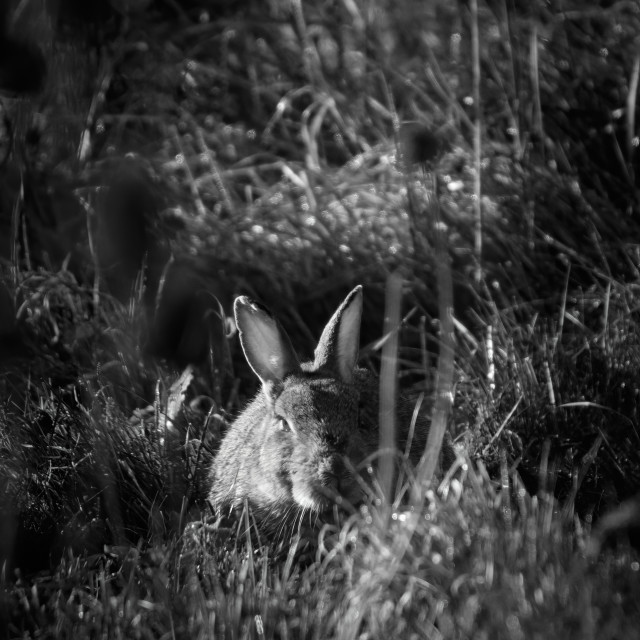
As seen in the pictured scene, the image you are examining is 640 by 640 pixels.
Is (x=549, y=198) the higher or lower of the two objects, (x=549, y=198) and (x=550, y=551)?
the higher

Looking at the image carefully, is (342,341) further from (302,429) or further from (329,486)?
(329,486)

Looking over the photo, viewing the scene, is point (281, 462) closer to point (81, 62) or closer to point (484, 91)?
point (81, 62)

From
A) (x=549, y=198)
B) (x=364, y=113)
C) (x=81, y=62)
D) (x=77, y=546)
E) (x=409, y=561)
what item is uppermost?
(x=81, y=62)

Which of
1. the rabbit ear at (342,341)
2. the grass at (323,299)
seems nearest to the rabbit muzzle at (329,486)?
the grass at (323,299)

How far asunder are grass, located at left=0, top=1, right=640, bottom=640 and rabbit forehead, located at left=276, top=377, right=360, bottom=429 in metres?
0.36

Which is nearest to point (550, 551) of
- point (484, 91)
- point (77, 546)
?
point (77, 546)

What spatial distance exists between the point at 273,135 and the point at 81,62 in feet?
8.63

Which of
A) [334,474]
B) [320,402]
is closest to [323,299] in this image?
[320,402]

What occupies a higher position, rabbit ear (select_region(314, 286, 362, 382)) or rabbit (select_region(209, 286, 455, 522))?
rabbit ear (select_region(314, 286, 362, 382))

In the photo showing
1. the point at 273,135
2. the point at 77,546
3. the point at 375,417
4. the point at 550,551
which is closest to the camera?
the point at 550,551

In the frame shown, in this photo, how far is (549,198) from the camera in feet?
17.0

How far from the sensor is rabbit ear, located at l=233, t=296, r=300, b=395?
4.09 m

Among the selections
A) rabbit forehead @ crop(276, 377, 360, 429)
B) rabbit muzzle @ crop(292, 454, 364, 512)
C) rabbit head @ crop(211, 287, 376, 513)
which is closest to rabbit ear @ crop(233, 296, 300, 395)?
rabbit head @ crop(211, 287, 376, 513)

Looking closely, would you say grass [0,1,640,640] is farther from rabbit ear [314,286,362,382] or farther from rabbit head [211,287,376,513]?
rabbit ear [314,286,362,382]
